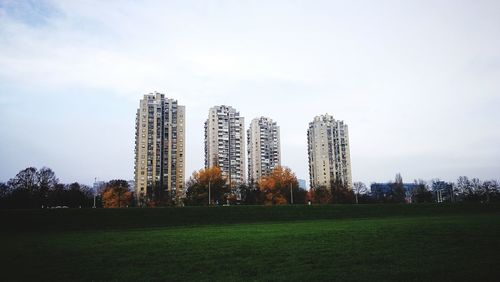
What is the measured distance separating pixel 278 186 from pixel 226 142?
170ft

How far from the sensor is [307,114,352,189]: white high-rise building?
465ft

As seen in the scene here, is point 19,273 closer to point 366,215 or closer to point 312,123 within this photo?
point 366,215

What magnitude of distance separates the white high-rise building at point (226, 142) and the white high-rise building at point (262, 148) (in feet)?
24.8

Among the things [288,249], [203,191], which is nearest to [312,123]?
[203,191]

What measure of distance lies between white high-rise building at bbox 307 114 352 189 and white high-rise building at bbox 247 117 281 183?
16.2 metres

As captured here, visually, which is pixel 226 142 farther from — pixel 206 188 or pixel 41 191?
pixel 41 191

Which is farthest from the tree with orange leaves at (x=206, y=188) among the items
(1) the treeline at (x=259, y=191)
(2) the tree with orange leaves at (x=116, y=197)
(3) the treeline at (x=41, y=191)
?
(3) the treeline at (x=41, y=191)

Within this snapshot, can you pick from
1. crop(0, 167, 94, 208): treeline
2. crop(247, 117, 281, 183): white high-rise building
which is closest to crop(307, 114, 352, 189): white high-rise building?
crop(247, 117, 281, 183): white high-rise building

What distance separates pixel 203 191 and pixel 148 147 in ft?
142

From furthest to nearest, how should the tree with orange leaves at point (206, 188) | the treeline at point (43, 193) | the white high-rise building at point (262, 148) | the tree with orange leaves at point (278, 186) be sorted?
the white high-rise building at point (262, 148) → the tree with orange leaves at point (206, 188) → the tree with orange leaves at point (278, 186) → the treeline at point (43, 193)

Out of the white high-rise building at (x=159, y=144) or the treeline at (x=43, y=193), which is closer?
the treeline at (x=43, y=193)

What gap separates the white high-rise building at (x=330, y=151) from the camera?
142m

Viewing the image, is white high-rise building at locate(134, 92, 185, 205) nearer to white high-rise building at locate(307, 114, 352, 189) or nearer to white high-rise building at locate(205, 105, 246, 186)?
white high-rise building at locate(205, 105, 246, 186)

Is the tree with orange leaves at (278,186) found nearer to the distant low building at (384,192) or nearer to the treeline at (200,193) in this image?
the treeline at (200,193)
